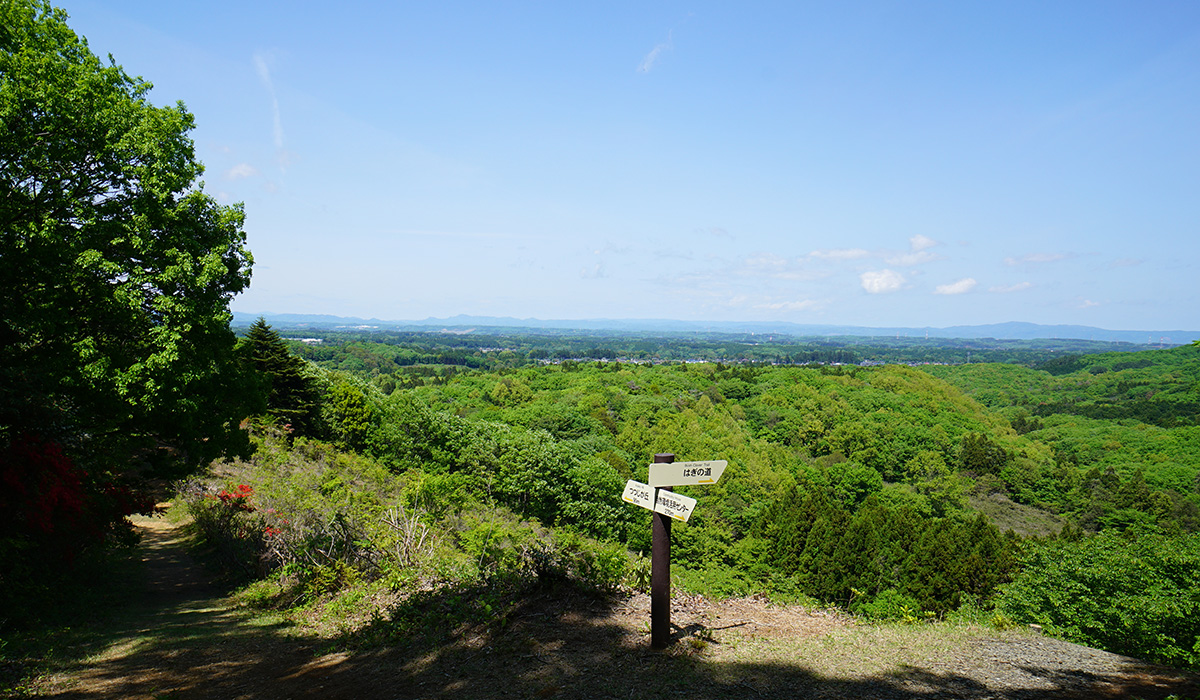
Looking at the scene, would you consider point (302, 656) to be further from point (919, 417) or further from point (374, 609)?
point (919, 417)

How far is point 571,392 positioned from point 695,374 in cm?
4032

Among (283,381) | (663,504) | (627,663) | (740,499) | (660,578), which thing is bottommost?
(740,499)

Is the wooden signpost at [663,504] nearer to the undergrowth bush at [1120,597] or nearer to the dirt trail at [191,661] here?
the dirt trail at [191,661]

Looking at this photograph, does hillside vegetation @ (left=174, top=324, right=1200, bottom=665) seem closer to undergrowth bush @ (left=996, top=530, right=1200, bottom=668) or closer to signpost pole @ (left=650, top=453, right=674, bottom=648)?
undergrowth bush @ (left=996, top=530, right=1200, bottom=668)

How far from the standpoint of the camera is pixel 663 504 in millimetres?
5156

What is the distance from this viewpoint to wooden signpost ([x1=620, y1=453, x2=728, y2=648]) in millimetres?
5121

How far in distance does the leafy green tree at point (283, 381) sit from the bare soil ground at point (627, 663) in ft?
83.6

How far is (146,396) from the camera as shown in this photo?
9422mm

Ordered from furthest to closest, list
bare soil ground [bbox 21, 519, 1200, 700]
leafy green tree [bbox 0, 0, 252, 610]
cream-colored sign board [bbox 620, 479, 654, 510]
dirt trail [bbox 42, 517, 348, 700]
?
leafy green tree [bbox 0, 0, 252, 610], dirt trail [bbox 42, 517, 348, 700], cream-colored sign board [bbox 620, 479, 654, 510], bare soil ground [bbox 21, 519, 1200, 700]

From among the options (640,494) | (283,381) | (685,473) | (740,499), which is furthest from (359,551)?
(740,499)

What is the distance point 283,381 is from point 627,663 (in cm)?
3157

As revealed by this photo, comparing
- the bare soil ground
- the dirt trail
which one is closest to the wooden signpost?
the bare soil ground

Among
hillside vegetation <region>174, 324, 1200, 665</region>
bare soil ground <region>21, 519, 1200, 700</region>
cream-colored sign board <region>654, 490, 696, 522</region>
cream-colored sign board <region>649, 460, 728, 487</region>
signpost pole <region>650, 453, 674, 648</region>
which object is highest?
cream-colored sign board <region>649, 460, 728, 487</region>

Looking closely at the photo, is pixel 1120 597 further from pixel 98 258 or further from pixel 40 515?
pixel 98 258
